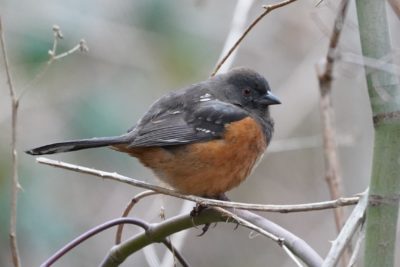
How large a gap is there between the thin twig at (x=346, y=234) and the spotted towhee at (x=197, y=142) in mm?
1485

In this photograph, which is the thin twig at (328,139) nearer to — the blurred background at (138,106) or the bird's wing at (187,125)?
the bird's wing at (187,125)

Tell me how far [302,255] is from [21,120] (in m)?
3.11

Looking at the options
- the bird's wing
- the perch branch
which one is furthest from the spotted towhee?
the perch branch

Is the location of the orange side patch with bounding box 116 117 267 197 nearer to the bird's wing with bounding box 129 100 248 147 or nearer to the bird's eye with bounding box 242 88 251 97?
the bird's wing with bounding box 129 100 248 147

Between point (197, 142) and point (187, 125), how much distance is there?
109 mm

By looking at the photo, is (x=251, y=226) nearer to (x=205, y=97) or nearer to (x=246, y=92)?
(x=205, y=97)

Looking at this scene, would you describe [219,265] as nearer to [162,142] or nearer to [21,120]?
[21,120]

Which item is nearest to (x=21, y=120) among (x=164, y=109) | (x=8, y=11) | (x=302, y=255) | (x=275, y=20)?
(x=8, y=11)

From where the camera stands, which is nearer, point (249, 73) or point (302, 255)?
point (302, 255)

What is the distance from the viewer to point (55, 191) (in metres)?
4.20

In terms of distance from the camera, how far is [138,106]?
15.5 ft

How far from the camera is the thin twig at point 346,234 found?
52.1 inches

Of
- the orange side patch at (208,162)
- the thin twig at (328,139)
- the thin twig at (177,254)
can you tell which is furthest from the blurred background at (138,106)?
the thin twig at (177,254)

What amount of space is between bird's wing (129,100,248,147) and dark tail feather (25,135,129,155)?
10 centimetres
